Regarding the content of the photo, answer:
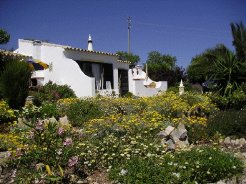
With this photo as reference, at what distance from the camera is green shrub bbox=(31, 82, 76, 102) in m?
18.7

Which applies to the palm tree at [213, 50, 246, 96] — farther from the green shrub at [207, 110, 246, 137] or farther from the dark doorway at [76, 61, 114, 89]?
the dark doorway at [76, 61, 114, 89]

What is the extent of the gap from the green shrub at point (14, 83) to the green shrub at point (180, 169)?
27.1ft

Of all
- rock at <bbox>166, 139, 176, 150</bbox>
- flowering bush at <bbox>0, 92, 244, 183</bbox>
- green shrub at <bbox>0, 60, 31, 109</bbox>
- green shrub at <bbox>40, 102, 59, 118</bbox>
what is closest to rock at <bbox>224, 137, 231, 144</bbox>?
rock at <bbox>166, 139, 176, 150</bbox>

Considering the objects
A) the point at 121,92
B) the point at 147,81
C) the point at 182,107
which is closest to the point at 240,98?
the point at 182,107

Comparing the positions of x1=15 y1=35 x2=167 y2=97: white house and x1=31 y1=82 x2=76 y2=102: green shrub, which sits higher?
x1=15 y1=35 x2=167 y2=97: white house

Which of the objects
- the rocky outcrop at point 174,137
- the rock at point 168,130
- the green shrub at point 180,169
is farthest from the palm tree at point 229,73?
the green shrub at point 180,169

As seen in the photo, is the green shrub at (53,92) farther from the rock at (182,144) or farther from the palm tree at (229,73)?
the rock at (182,144)

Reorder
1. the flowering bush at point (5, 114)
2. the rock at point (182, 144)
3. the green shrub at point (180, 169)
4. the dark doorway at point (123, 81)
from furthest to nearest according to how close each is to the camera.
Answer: the dark doorway at point (123, 81), the flowering bush at point (5, 114), the rock at point (182, 144), the green shrub at point (180, 169)

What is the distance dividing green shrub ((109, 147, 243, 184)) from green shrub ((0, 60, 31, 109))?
27.1 feet

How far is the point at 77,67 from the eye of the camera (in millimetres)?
22406

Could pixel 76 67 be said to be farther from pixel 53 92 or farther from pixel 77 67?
pixel 53 92

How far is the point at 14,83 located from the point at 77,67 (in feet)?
27.8

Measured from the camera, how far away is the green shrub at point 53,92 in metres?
18.7

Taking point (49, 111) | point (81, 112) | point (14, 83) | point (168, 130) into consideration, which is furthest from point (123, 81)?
point (168, 130)
